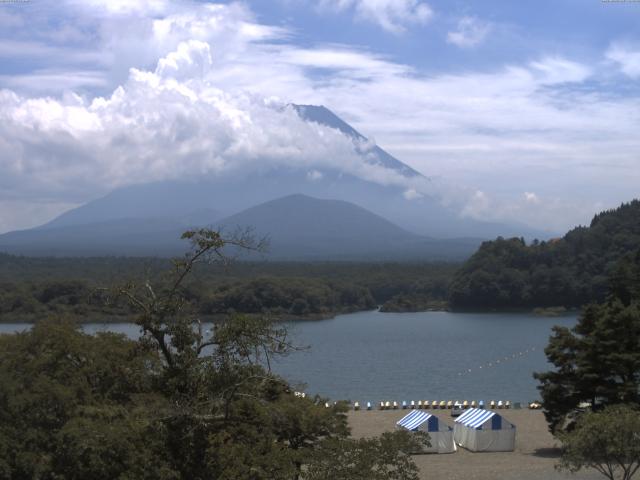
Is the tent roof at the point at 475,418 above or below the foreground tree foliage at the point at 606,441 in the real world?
below

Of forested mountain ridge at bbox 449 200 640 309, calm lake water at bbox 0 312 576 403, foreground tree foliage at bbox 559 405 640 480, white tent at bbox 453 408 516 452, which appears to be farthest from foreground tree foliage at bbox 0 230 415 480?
forested mountain ridge at bbox 449 200 640 309

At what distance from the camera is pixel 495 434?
17.8 meters

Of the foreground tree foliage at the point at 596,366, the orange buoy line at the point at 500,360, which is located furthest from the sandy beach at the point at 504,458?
the orange buoy line at the point at 500,360

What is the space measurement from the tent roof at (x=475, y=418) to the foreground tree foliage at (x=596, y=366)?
1.20 m

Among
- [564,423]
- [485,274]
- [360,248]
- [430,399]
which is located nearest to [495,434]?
[564,423]

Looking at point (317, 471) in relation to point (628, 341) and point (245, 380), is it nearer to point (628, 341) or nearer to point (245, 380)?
point (245, 380)

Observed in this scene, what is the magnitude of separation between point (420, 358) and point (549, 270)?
87.3 feet

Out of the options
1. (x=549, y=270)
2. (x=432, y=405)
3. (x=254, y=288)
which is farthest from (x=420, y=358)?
(x=549, y=270)

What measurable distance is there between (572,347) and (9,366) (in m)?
10.5

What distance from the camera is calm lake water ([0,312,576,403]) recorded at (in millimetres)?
27984

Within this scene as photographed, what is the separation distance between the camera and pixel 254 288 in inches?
2089

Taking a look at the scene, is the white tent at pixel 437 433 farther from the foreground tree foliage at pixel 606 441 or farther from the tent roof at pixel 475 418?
the foreground tree foliage at pixel 606 441

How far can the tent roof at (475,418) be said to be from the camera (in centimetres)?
1788

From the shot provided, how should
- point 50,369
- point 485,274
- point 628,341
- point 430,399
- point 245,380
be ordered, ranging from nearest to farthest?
point 245,380 → point 50,369 → point 628,341 → point 430,399 → point 485,274
